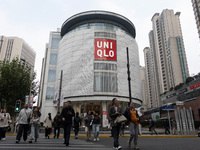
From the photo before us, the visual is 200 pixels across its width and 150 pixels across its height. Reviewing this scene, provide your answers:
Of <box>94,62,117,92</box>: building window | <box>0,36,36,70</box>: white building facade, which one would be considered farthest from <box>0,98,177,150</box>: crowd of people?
<box>0,36,36,70</box>: white building facade

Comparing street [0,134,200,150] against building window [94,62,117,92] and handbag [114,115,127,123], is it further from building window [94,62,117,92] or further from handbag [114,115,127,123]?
building window [94,62,117,92]

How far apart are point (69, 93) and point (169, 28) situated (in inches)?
2991

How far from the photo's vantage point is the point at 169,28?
89812 mm

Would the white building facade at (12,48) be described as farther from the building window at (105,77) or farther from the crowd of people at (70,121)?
the crowd of people at (70,121)

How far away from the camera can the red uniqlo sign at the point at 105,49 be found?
124 ft

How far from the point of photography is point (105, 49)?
38.6 m

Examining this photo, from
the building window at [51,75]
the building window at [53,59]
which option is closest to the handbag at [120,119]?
the building window at [51,75]

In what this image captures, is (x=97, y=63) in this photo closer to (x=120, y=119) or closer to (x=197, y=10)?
(x=120, y=119)

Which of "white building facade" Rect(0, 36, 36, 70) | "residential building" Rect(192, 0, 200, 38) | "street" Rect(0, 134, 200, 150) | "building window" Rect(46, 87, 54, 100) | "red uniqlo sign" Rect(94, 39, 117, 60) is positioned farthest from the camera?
"white building facade" Rect(0, 36, 36, 70)

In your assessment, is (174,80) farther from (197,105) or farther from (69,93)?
(69,93)

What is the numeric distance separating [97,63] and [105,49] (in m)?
4.11

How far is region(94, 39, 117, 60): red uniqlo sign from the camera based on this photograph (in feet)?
124

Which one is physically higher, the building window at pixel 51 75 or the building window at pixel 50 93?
the building window at pixel 51 75

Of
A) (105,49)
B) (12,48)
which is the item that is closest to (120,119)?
(105,49)
